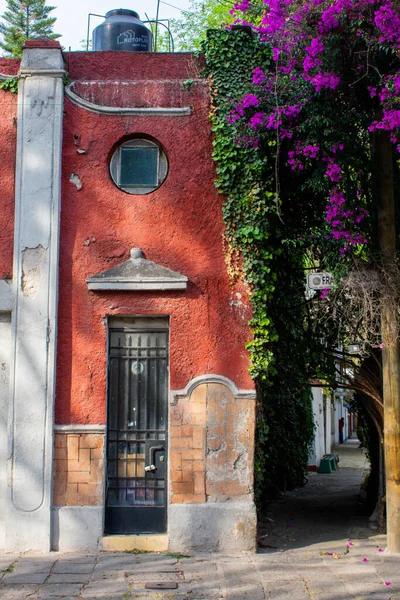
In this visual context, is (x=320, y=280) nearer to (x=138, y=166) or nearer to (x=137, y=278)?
(x=137, y=278)

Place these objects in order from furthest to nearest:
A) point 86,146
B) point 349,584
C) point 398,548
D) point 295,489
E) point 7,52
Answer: point 7,52 < point 295,489 < point 86,146 < point 398,548 < point 349,584

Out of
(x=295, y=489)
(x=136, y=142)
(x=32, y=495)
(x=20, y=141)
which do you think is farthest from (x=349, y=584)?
(x=295, y=489)

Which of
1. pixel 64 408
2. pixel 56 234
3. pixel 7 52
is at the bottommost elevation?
pixel 64 408

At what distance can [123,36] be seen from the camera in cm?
1017

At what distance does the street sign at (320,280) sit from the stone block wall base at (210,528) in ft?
9.44

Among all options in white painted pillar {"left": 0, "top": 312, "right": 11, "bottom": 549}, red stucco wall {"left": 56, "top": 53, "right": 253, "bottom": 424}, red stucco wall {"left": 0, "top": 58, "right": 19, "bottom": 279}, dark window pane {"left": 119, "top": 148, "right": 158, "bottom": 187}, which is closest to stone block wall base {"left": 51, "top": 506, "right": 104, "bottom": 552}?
white painted pillar {"left": 0, "top": 312, "right": 11, "bottom": 549}

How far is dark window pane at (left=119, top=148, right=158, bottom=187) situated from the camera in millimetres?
8891

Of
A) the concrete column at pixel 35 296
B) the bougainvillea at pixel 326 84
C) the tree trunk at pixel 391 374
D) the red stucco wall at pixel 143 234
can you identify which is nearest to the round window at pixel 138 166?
the red stucco wall at pixel 143 234

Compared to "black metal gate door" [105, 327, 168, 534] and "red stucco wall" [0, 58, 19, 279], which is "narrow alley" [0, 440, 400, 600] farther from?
"red stucco wall" [0, 58, 19, 279]

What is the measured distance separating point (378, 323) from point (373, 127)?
2376 mm

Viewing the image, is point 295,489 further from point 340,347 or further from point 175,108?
point 175,108

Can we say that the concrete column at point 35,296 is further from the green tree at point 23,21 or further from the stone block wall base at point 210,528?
the green tree at point 23,21

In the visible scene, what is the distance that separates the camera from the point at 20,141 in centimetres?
871

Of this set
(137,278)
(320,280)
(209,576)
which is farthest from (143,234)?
(209,576)
